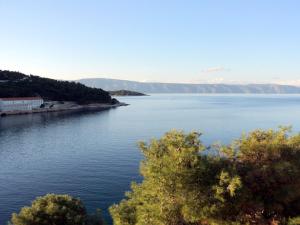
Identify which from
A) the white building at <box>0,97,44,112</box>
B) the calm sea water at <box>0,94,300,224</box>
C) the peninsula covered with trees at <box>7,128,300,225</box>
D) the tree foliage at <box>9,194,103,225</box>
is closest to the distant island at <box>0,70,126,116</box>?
the white building at <box>0,97,44,112</box>

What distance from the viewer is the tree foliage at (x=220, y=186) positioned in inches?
766

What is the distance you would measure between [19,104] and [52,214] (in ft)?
474

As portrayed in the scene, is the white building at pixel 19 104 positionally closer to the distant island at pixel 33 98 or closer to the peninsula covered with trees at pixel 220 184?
the distant island at pixel 33 98

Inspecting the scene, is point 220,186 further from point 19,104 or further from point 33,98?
point 33,98

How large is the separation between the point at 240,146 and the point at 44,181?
37172 millimetres

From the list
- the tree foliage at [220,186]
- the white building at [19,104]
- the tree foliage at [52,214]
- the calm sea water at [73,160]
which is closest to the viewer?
the tree foliage at [220,186]

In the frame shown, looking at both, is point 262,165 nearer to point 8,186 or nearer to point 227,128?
point 8,186

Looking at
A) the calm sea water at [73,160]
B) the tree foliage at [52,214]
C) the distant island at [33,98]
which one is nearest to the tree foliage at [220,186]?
the tree foliage at [52,214]

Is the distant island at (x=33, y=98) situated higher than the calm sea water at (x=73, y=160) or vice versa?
the distant island at (x=33, y=98)

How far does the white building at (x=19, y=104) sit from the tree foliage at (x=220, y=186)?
485 ft

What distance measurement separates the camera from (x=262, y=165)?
21109 mm

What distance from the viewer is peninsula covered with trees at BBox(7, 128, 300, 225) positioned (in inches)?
766

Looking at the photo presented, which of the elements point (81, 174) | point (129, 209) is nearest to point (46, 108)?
point (81, 174)

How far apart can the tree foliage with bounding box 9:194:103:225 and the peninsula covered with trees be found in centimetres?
868
